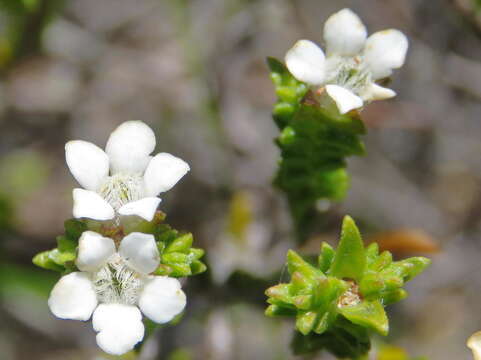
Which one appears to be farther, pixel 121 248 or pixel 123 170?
pixel 123 170

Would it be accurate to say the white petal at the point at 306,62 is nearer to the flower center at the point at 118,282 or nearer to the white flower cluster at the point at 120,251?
the white flower cluster at the point at 120,251

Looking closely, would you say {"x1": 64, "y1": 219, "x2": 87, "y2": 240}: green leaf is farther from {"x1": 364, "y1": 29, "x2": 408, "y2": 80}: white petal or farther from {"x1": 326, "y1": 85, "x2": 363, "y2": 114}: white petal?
{"x1": 364, "y1": 29, "x2": 408, "y2": 80}: white petal

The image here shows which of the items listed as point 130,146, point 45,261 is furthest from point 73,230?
point 130,146

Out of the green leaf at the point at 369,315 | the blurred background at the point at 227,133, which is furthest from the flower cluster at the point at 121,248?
the blurred background at the point at 227,133

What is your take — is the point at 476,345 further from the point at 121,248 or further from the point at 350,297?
the point at 121,248

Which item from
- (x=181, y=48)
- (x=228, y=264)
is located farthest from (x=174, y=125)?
(x=228, y=264)
